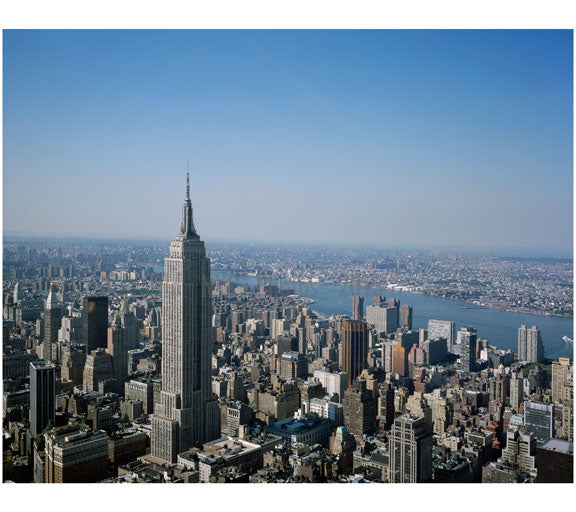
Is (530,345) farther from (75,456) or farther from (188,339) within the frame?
(75,456)

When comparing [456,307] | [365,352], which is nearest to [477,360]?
[456,307]

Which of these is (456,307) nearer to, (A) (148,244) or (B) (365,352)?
(B) (365,352)

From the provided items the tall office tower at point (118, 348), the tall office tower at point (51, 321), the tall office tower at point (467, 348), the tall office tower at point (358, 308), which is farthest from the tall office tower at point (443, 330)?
the tall office tower at point (51, 321)

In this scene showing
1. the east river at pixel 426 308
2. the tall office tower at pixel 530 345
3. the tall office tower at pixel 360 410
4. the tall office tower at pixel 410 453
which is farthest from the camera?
the east river at pixel 426 308

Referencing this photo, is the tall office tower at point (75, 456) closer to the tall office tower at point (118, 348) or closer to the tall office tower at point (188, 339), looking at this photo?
the tall office tower at point (188, 339)

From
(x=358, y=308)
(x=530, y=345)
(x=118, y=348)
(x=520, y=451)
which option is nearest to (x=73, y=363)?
(x=118, y=348)

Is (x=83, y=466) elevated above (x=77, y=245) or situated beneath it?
situated beneath

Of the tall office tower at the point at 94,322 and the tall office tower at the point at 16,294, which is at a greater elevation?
the tall office tower at the point at 16,294
